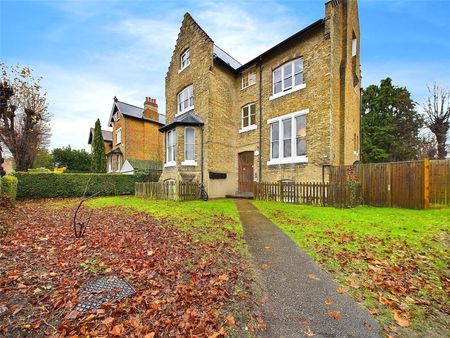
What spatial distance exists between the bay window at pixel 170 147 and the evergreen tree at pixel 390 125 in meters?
27.7

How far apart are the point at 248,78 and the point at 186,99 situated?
5.53 metres

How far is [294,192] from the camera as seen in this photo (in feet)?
39.8

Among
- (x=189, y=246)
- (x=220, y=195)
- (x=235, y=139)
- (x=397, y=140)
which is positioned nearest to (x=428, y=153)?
(x=397, y=140)

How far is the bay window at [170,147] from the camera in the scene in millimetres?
17156

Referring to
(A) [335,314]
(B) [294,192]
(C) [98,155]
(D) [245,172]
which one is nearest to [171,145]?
(D) [245,172]

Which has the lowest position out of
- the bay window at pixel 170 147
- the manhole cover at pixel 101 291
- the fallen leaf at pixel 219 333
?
the fallen leaf at pixel 219 333

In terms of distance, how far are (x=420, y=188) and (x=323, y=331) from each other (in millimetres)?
10942

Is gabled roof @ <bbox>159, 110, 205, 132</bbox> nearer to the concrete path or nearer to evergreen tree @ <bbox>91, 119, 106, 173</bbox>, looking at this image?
the concrete path

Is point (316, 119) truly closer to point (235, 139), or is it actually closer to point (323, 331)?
point (235, 139)

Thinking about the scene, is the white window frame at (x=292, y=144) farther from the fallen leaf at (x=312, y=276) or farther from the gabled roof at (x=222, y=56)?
the fallen leaf at (x=312, y=276)

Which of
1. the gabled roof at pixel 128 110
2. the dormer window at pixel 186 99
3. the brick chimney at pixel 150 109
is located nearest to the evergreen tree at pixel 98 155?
the gabled roof at pixel 128 110

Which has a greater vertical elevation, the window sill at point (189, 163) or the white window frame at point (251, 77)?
the white window frame at point (251, 77)

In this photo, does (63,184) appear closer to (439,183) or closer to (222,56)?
(222,56)

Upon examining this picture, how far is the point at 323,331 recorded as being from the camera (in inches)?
97.0
